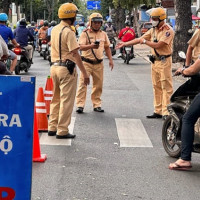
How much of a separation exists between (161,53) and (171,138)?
11.0 ft

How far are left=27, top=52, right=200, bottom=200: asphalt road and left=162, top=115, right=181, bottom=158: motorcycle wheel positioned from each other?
99mm

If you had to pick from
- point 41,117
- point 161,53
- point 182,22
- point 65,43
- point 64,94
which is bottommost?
point 182,22

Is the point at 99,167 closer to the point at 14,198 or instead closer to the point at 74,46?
the point at 74,46

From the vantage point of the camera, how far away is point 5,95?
4.57 m

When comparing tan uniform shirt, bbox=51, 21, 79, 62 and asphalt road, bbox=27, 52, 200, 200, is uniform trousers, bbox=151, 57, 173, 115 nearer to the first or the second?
asphalt road, bbox=27, 52, 200, 200

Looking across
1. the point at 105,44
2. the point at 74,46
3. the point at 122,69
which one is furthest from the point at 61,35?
the point at 122,69

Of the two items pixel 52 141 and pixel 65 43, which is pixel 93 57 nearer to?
pixel 65 43

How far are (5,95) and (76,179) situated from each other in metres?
2.57

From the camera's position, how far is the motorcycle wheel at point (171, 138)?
8.08 metres

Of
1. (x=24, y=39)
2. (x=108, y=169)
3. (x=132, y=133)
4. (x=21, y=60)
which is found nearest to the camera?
(x=108, y=169)

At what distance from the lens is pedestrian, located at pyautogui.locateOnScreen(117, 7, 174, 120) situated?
11.0 m

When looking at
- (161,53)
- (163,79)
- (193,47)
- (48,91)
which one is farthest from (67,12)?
(163,79)

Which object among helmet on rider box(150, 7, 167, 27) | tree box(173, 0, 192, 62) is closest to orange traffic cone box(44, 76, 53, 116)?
helmet on rider box(150, 7, 167, 27)

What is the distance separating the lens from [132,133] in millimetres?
10109
